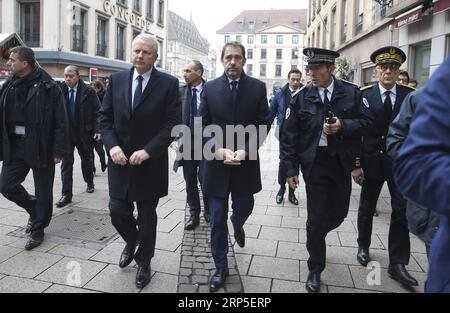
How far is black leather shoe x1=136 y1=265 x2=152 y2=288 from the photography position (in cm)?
343

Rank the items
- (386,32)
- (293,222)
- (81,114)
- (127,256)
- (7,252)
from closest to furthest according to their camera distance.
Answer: (127,256) → (7,252) → (293,222) → (81,114) → (386,32)

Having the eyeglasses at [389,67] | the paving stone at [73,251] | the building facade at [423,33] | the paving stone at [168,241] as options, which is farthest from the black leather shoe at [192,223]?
the building facade at [423,33]

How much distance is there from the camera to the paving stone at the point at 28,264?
3.60m

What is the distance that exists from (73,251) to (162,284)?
1.19 meters

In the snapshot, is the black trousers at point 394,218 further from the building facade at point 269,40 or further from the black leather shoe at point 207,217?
the building facade at point 269,40

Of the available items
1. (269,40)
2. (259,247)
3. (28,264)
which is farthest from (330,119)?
(269,40)

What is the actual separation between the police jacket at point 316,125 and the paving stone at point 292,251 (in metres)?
1.06

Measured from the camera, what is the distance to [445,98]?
1126mm

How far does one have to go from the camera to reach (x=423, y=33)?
31.1 feet

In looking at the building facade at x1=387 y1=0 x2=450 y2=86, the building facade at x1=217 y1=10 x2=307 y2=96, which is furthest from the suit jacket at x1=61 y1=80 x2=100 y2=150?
the building facade at x1=217 y1=10 x2=307 y2=96

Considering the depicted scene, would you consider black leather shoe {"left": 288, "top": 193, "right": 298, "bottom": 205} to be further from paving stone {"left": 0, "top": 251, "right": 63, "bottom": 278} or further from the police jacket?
paving stone {"left": 0, "top": 251, "right": 63, "bottom": 278}

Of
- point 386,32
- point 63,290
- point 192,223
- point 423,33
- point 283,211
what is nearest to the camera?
point 63,290

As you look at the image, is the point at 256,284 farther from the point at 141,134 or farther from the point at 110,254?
the point at 141,134
